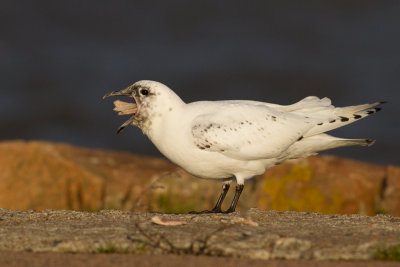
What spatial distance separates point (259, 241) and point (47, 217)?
341 centimetres

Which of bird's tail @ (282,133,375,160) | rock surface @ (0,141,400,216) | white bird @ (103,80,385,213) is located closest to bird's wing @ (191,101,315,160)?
white bird @ (103,80,385,213)

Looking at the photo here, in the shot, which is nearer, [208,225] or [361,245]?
[361,245]

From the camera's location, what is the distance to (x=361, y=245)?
6246 mm

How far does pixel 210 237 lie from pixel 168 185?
7346 mm

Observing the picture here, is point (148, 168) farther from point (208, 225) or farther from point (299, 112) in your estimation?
point (208, 225)

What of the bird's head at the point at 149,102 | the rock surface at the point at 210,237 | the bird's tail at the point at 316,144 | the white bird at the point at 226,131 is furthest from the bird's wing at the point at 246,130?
the rock surface at the point at 210,237

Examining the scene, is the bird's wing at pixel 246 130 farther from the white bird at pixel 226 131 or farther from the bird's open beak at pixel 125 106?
the bird's open beak at pixel 125 106

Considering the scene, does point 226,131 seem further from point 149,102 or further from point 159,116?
point 149,102

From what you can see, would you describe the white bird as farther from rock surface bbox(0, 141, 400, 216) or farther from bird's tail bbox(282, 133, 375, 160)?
rock surface bbox(0, 141, 400, 216)

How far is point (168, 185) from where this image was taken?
539 inches

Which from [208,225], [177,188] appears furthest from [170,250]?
[177,188]

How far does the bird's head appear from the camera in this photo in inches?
350

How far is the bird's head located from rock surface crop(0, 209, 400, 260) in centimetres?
149

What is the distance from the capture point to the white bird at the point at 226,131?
861 cm
